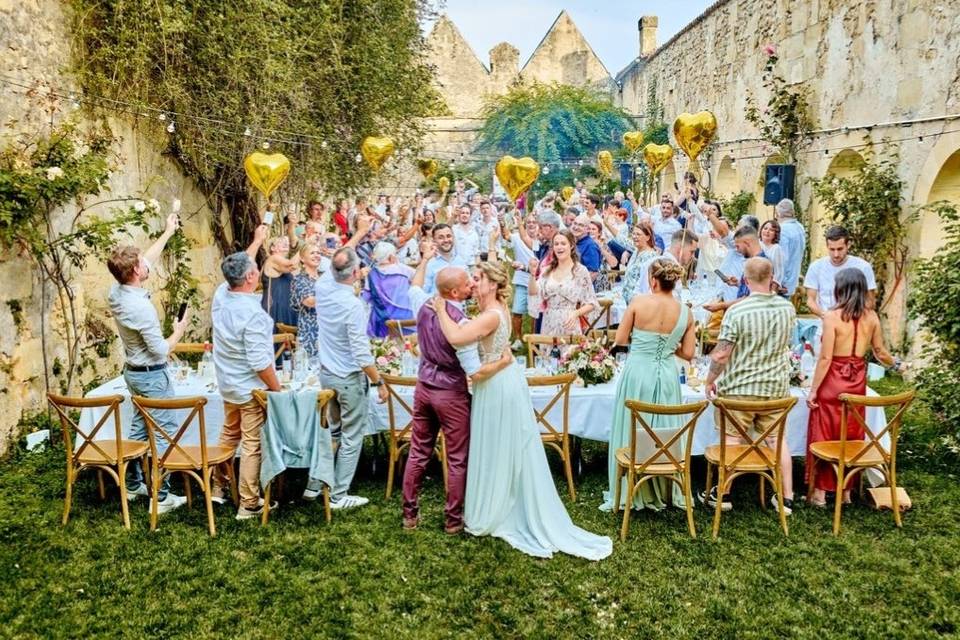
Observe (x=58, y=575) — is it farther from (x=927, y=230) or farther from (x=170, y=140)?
(x=927, y=230)

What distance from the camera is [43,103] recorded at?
600 centimetres

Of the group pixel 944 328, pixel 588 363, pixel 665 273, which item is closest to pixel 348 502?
pixel 588 363

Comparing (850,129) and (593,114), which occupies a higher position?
(593,114)

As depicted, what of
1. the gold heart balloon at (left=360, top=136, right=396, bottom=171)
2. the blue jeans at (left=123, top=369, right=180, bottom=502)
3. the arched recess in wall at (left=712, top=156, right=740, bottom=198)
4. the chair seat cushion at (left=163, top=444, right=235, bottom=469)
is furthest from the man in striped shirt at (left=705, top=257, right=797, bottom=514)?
the arched recess in wall at (left=712, top=156, right=740, bottom=198)

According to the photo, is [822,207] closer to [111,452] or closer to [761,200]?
[761,200]

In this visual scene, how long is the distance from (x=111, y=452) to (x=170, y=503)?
A: 51 centimetres

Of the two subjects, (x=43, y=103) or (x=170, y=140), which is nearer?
(x=43, y=103)

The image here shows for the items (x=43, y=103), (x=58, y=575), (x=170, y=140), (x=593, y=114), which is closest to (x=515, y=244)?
(x=170, y=140)

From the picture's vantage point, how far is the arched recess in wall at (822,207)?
30.7 ft

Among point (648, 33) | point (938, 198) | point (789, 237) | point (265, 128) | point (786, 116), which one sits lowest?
point (789, 237)

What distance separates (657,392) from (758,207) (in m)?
9.16

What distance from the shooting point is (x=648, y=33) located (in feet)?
75.2

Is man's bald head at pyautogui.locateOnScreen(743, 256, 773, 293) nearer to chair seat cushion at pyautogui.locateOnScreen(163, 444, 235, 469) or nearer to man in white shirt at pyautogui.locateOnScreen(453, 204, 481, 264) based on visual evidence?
chair seat cushion at pyautogui.locateOnScreen(163, 444, 235, 469)

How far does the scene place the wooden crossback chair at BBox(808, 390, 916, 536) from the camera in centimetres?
412
